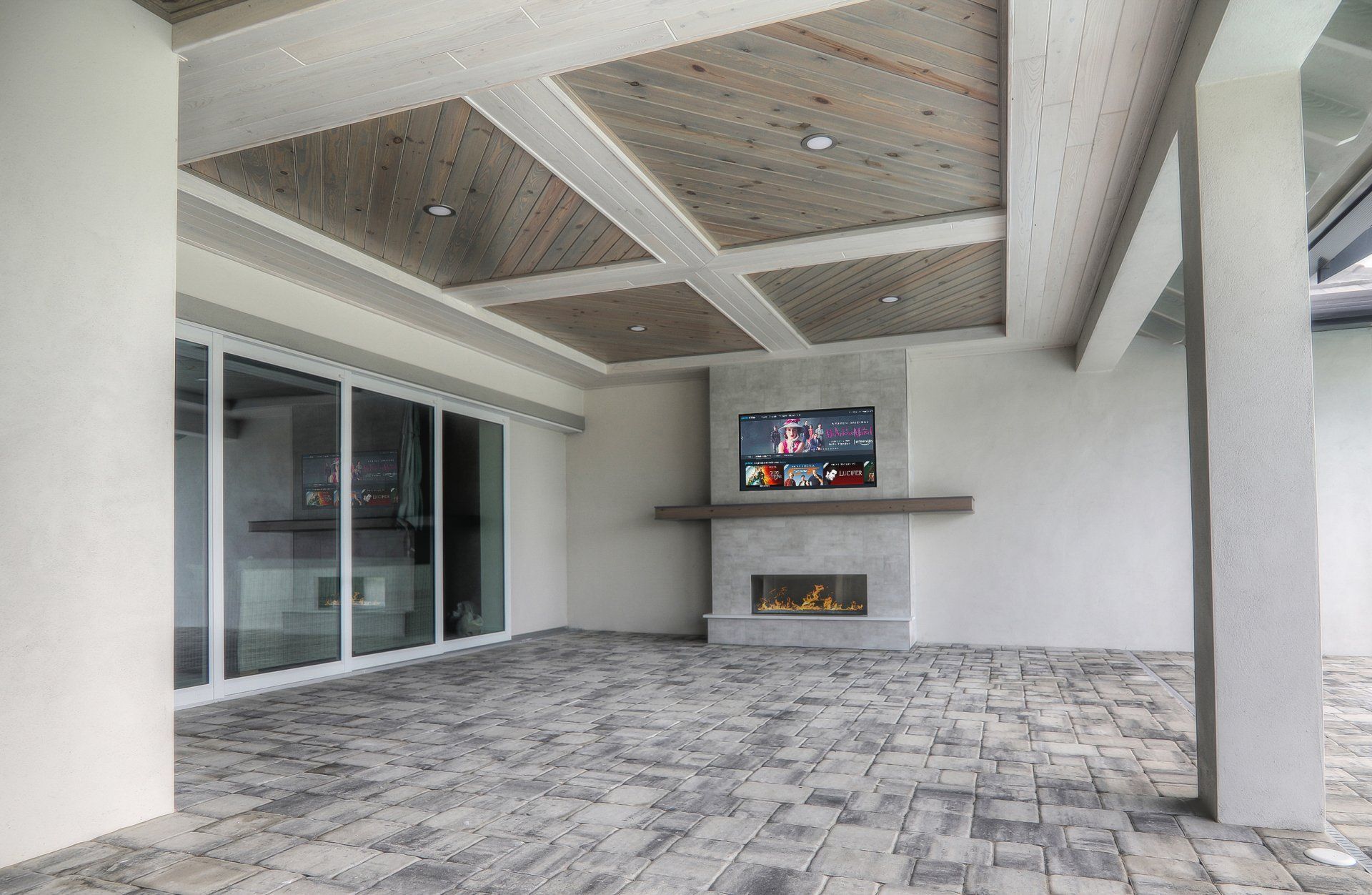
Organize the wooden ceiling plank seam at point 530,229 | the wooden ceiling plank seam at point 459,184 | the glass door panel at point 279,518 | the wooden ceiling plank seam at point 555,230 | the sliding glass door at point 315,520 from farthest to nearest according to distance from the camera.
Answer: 1. the glass door panel at point 279,518
2. the sliding glass door at point 315,520
3. the wooden ceiling plank seam at point 555,230
4. the wooden ceiling plank seam at point 530,229
5. the wooden ceiling plank seam at point 459,184

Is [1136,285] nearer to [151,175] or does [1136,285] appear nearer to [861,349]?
[861,349]

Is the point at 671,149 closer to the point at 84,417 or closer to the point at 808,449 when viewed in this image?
the point at 84,417

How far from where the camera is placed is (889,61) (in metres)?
3.55

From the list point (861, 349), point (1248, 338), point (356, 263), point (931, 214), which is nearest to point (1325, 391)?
point (861, 349)

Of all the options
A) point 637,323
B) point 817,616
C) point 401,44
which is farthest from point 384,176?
point 817,616

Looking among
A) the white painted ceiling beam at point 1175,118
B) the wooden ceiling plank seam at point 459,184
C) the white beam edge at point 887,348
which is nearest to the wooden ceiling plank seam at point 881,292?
the white painted ceiling beam at point 1175,118

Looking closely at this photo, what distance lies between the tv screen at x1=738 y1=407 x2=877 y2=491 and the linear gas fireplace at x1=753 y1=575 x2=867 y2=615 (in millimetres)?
961

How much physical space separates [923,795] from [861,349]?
578cm

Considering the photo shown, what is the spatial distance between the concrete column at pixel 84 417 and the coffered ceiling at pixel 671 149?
38cm

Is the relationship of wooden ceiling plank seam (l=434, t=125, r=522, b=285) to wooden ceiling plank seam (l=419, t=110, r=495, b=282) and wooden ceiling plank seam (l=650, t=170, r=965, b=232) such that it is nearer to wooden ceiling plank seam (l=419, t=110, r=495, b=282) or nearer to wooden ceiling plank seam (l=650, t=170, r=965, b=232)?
wooden ceiling plank seam (l=419, t=110, r=495, b=282)

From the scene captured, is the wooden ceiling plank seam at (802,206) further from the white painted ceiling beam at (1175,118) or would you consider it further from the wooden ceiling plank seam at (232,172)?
the wooden ceiling plank seam at (232,172)

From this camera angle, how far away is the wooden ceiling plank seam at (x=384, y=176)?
4062 mm

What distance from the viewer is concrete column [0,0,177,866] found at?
2.86 m

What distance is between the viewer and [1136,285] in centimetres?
570
